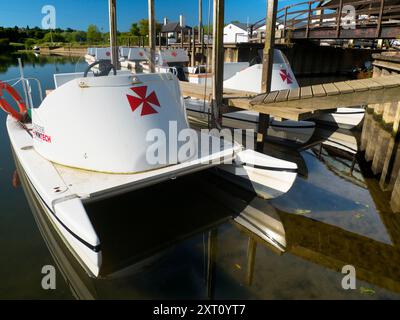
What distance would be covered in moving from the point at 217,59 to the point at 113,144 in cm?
381

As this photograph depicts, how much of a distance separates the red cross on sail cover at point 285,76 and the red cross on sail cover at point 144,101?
20.2 ft

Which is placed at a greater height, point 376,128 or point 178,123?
point 178,123

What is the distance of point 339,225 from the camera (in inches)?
215

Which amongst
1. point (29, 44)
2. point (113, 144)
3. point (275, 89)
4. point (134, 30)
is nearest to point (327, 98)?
point (113, 144)

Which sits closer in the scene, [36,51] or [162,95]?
[162,95]

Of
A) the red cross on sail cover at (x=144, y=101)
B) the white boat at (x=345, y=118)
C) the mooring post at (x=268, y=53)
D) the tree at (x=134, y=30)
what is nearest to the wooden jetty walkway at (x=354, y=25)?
the white boat at (x=345, y=118)

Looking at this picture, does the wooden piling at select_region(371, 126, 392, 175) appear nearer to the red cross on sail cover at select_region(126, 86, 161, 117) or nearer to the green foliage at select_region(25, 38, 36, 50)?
the red cross on sail cover at select_region(126, 86, 161, 117)

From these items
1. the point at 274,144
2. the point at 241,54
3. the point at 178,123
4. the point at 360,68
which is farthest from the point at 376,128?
the point at 360,68

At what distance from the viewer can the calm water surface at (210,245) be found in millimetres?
4094

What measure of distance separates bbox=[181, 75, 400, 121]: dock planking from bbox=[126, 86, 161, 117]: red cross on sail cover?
8.55ft

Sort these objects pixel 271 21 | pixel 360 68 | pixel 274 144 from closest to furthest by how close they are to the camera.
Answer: pixel 271 21 → pixel 274 144 → pixel 360 68

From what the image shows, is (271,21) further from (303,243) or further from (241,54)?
(241,54)

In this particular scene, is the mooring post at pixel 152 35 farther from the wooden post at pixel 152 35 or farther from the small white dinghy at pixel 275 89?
the small white dinghy at pixel 275 89

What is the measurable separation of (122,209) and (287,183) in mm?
3045
